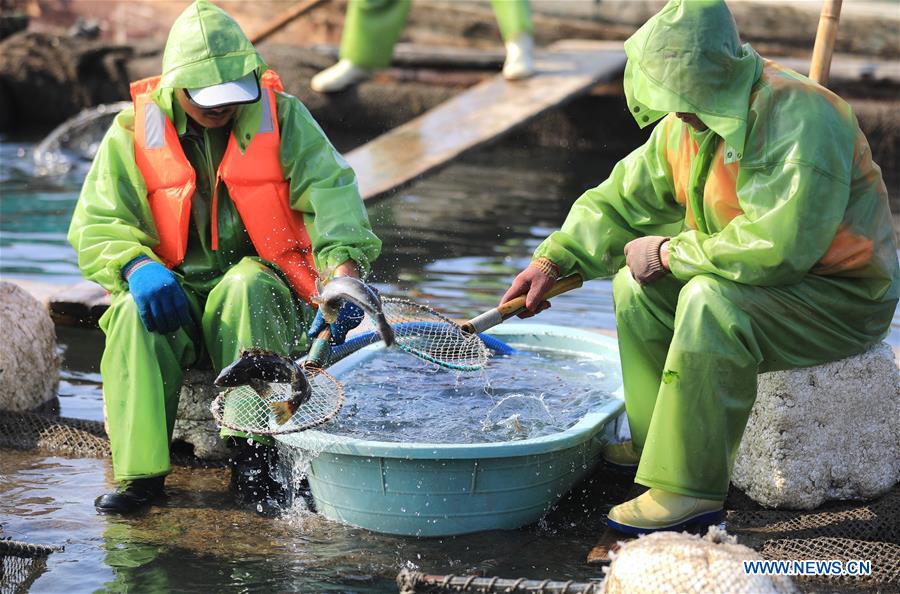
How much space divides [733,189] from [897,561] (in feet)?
4.13

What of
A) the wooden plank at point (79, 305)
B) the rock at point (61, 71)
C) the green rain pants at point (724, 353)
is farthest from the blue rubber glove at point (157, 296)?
the rock at point (61, 71)

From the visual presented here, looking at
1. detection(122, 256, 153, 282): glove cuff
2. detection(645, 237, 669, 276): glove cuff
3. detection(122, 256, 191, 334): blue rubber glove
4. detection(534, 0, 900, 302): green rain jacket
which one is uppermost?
detection(534, 0, 900, 302): green rain jacket

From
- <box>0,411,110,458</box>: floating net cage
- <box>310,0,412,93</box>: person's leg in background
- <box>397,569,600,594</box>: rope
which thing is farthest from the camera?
<box>310,0,412,93</box>: person's leg in background

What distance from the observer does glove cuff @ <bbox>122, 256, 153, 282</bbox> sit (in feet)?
14.7

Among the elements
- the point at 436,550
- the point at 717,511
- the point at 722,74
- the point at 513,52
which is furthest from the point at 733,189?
the point at 513,52

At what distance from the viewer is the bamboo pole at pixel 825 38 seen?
16.8ft

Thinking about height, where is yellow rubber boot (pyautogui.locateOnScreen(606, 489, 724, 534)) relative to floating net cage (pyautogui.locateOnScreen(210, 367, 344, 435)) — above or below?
below

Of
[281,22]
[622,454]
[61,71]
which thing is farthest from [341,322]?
[61,71]

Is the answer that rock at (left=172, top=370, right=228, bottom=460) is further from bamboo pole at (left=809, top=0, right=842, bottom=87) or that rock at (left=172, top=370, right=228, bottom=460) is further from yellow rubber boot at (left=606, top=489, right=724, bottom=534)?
bamboo pole at (left=809, top=0, right=842, bottom=87)

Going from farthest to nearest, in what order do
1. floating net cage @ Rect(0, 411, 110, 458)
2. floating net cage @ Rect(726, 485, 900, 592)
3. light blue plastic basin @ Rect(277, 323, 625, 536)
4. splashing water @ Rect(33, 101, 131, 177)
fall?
1. splashing water @ Rect(33, 101, 131, 177)
2. floating net cage @ Rect(0, 411, 110, 458)
3. light blue plastic basin @ Rect(277, 323, 625, 536)
4. floating net cage @ Rect(726, 485, 900, 592)

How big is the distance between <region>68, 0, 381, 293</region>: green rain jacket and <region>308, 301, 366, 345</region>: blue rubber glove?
19 cm

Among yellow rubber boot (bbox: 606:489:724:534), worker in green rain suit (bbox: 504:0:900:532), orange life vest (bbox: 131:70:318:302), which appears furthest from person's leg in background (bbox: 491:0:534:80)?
yellow rubber boot (bbox: 606:489:724:534)

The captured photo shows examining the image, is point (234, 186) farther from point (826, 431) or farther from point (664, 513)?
point (826, 431)

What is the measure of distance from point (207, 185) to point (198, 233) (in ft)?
0.62
